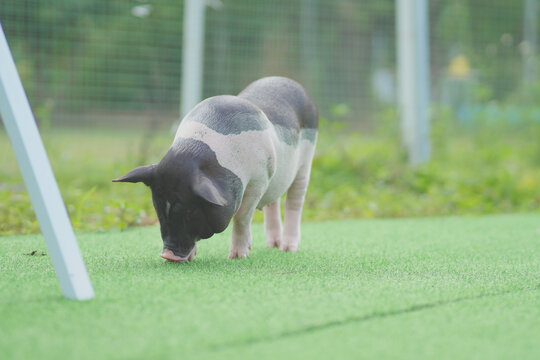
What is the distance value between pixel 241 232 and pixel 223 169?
0.48m

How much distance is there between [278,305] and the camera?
215 cm

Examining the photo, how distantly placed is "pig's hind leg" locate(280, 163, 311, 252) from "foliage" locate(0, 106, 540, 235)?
1.34 meters

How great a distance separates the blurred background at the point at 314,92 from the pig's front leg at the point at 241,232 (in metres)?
2.07

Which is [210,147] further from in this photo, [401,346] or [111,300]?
[401,346]

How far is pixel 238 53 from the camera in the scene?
684cm

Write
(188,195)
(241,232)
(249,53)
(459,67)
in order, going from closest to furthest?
1. (188,195)
2. (241,232)
3. (249,53)
4. (459,67)

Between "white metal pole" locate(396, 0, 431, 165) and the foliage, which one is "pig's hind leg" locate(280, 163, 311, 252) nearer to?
the foliage

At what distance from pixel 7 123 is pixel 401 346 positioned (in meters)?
1.44

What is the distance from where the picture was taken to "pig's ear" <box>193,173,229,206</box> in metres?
2.56

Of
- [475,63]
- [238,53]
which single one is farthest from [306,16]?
[475,63]

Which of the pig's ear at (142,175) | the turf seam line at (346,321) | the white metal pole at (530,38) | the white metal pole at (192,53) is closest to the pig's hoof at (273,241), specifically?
the pig's ear at (142,175)

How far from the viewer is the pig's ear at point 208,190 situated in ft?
8.39

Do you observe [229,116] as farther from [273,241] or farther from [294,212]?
[273,241]

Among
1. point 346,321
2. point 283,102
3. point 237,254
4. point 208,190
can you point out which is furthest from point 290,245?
point 346,321
